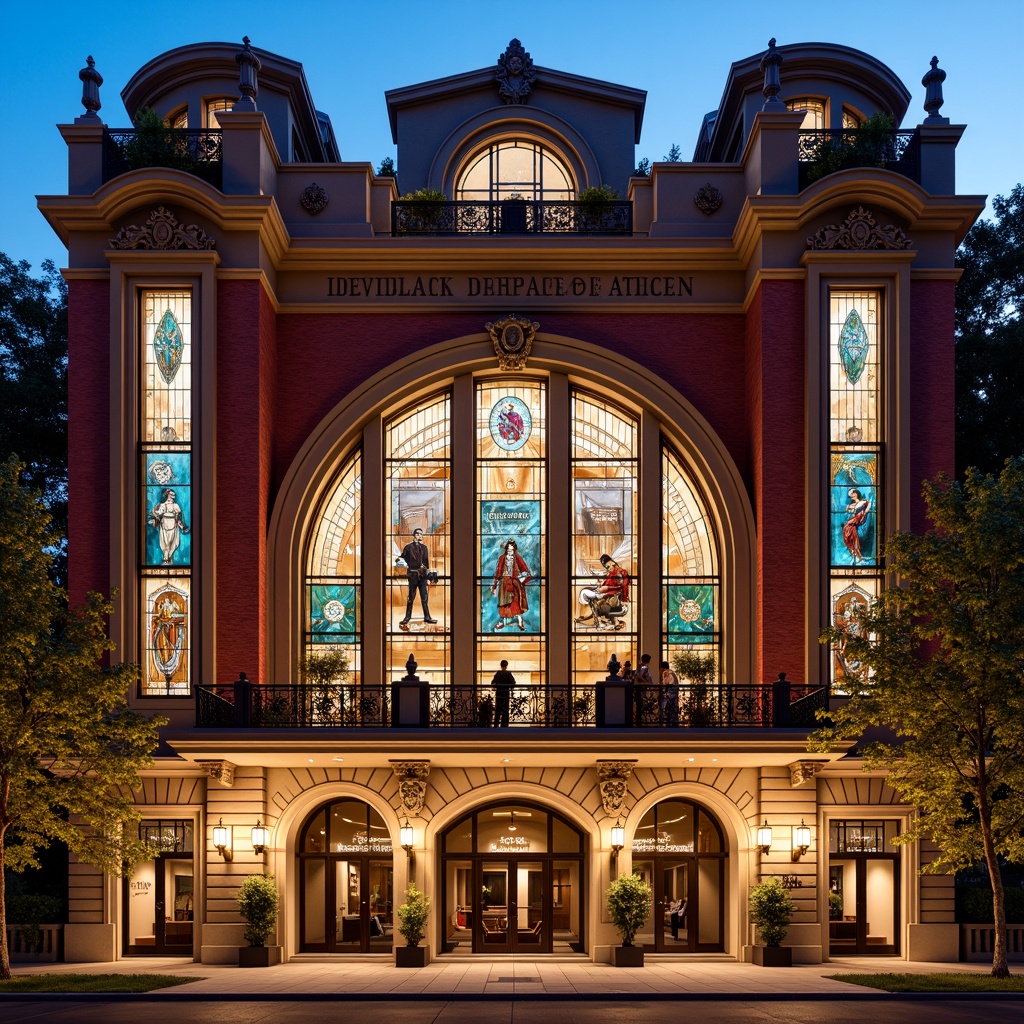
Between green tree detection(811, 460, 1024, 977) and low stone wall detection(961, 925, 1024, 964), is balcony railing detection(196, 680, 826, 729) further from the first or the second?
low stone wall detection(961, 925, 1024, 964)

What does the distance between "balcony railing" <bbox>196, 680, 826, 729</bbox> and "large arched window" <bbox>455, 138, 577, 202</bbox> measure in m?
13.8

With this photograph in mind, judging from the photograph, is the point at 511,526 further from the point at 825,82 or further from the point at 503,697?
the point at 825,82

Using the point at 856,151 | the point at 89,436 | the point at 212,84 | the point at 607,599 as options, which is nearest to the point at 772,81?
the point at 856,151

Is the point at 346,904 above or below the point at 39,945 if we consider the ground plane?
above

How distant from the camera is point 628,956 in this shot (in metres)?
25.2

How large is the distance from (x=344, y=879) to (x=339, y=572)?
7201 millimetres

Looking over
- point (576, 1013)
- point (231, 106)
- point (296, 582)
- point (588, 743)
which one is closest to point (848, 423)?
point (588, 743)

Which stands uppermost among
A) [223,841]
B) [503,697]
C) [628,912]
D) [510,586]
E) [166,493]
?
[166,493]

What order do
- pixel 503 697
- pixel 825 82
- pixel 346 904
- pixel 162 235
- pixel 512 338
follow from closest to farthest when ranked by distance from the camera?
pixel 503 697 → pixel 346 904 → pixel 162 235 → pixel 512 338 → pixel 825 82

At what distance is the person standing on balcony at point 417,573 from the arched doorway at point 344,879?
15.2ft

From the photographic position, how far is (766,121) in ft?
93.2

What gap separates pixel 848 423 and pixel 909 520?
2.64 m

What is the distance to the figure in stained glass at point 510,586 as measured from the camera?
29094 mm

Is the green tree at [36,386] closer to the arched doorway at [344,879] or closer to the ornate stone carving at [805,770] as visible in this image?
the arched doorway at [344,879]
